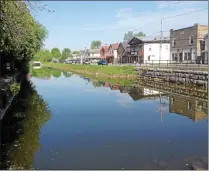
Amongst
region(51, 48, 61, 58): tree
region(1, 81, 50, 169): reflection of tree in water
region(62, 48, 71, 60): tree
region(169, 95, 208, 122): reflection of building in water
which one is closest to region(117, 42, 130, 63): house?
region(169, 95, 208, 122): reflection of building in water

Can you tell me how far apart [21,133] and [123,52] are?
85352mm

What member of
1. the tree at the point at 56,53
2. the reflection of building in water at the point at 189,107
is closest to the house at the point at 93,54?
the tree at the point at 56,53

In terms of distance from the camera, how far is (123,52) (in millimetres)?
98938

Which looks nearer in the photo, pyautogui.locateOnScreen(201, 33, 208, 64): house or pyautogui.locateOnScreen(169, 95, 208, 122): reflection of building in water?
pyautogui.locateOnScreen(169, 95, 208, 122): reflection of building in water

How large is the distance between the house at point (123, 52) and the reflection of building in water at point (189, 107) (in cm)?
6613

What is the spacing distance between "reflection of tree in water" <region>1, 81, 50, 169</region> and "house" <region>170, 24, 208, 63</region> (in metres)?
43.8

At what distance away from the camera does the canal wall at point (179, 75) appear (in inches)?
1496

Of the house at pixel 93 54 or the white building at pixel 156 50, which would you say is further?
the house at pixel 93 54

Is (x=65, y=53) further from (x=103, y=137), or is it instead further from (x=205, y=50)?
(x=103, y=137)

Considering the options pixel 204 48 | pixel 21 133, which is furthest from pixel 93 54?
pixel 21 133

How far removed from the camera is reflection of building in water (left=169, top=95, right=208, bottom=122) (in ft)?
69.0

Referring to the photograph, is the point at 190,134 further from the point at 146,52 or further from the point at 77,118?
the point at 146,52

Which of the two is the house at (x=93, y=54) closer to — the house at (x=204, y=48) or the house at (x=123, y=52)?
the house at (x=123, y=52)

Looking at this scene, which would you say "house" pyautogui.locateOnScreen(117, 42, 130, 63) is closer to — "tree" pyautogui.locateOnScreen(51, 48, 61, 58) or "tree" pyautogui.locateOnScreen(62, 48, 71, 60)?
"tree" pyautogui.locateOnScreen(62, 48, 71, 60)
